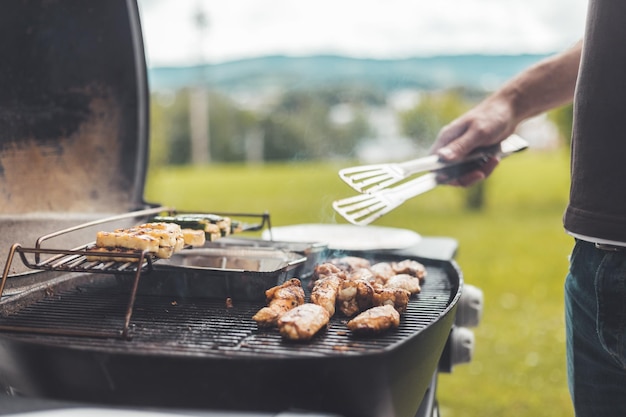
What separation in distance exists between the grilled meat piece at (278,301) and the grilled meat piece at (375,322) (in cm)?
20

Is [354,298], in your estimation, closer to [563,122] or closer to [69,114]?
[69,114]

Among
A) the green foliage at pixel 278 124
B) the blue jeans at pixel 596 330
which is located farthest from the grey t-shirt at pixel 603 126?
the green foliage at pixel 278 124

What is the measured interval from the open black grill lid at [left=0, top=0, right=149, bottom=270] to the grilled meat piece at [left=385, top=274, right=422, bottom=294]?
4.28 ft

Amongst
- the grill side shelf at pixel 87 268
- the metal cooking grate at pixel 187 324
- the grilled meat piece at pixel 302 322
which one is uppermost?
the grill side shelf at pixel 87 268

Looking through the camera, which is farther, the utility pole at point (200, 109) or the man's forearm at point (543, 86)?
the utility pole at point (200, 109)

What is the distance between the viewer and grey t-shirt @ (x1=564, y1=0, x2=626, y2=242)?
68.4 inches

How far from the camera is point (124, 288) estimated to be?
7.06 feet

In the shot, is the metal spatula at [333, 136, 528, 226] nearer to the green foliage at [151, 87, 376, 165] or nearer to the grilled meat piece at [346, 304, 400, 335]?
the grilled meat piece at [346, 304, 400, 335]

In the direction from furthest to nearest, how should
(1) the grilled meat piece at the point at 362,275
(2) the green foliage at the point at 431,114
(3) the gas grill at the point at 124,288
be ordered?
(2) the green foliage at the point at 431,114
(1) the grilled meat piece at the point at 362,275
(3) the gas grill at the point at 124,288

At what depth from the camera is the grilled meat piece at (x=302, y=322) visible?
1.58 meters

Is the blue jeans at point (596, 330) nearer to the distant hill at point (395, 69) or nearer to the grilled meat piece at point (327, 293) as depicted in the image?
the grilled meat piece at point (327, 293)

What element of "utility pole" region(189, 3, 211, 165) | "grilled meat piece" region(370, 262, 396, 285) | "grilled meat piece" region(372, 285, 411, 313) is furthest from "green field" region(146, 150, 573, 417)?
"utility pole" region(189, 3, 211, 165)

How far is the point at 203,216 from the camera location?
93.3 inches

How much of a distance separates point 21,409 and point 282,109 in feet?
71.5
